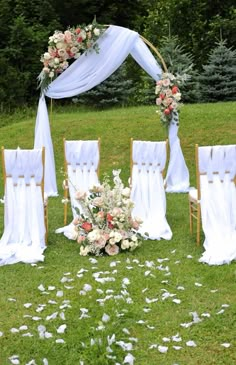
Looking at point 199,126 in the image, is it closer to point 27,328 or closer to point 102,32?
point 102,32

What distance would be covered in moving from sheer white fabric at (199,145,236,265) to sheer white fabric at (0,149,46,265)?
173cm

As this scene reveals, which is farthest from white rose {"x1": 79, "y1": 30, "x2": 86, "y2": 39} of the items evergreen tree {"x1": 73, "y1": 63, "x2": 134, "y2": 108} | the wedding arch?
evergreen tree {"x1": 73, "y1": 63, "x2": 134, "y2": 108}

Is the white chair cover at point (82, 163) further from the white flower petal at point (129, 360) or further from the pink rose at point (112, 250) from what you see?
the white flower petal at point (129, 360)

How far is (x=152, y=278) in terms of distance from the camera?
521 cm

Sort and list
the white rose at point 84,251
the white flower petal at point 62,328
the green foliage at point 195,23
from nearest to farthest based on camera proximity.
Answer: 1. the white flower petal at point 62,328
2. the white rose at point 84,251
3. the green foliage at point 195,23

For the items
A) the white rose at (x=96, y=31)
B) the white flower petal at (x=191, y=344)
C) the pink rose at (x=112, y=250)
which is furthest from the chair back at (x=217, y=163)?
the white rose at (x=96, y=31)

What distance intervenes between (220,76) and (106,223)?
362 inches

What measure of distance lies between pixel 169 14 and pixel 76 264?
15.4 meters

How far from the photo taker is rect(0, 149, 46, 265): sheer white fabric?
20.7ft

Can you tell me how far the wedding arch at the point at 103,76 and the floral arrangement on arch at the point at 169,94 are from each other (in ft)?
0.70

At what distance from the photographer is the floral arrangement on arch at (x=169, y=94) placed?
9.64 metres

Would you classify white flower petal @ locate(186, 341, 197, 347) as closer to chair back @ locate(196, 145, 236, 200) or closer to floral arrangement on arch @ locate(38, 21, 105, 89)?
chair back @ locate(196, 145, 236, 200)

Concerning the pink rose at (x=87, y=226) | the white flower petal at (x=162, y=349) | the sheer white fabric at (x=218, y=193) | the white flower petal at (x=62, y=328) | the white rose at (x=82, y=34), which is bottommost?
the white flower petal at (x=162, y=349)

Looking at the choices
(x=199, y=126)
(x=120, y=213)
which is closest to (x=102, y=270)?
(x=120, y=213)
